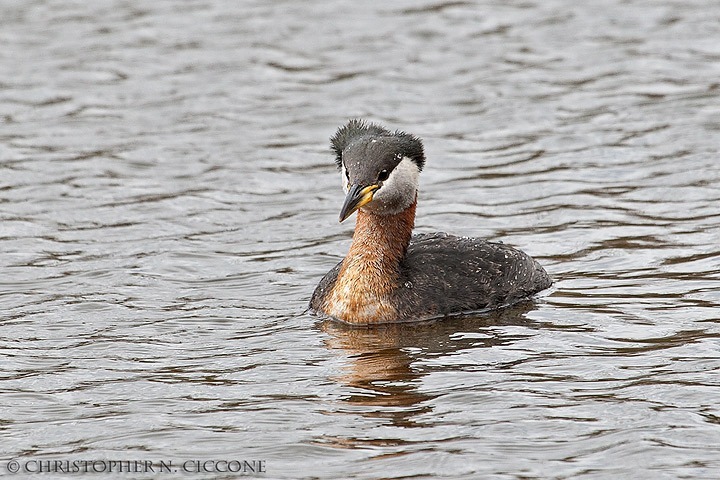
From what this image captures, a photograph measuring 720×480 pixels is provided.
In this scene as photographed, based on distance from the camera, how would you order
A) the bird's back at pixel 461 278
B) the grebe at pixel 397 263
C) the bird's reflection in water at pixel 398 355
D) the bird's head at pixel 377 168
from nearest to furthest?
the bird's reflection in water at pixel 398 355 < the bird's head at pixel 377 168 < the grebe at pixel 397 263 < the bird's back at pixel 461 278

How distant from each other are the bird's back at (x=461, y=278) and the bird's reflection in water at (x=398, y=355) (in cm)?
13

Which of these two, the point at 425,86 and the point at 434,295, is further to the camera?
the point at 425,86

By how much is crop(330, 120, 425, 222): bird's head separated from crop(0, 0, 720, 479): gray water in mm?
1149

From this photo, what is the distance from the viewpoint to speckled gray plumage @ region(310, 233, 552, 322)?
1302 centimetres

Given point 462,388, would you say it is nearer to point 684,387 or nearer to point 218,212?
point 684,387

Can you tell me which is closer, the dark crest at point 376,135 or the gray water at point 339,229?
the gray water at point 339,229

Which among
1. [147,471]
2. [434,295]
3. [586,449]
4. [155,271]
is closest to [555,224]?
[434,295]

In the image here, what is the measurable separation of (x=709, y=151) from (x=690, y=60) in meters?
3.98

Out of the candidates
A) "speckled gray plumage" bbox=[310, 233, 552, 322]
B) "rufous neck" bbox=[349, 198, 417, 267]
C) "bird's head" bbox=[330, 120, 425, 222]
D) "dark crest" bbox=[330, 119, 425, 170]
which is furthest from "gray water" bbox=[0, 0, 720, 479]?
"dark crest" bbox=[330, 119, 425, 170]

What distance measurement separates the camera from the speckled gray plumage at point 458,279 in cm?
1302

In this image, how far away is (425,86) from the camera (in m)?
21.5
